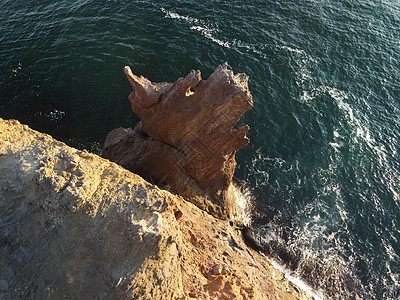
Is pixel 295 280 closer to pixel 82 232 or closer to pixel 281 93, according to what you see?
pixel 82 232

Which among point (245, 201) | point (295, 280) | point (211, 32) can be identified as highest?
point (211, 32)

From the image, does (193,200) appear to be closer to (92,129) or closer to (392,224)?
(92,129)

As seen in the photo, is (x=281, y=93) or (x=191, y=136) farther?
(x=281, y=93)

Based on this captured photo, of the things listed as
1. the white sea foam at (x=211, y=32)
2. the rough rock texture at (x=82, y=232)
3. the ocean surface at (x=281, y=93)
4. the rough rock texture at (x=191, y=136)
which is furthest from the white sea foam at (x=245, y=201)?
the white sea foam at (x=211, y=32)

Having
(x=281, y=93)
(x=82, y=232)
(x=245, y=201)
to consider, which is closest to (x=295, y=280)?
(x=245, y=201)

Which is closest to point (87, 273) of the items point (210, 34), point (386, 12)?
point (210, 34)

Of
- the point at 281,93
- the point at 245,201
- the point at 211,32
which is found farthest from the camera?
the point at 211,32

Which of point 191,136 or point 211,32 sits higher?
point 211,32
